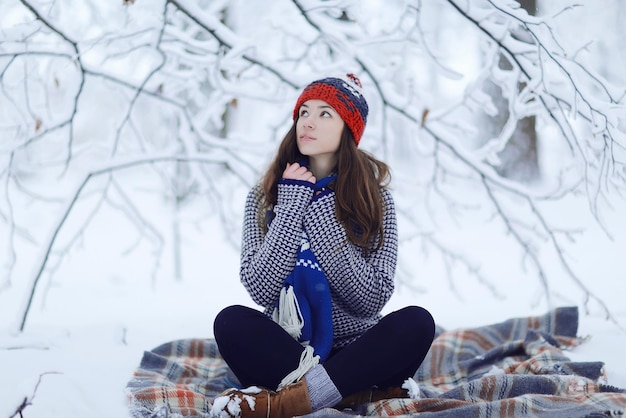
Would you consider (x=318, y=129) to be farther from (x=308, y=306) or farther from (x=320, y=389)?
(x=320, y=389)

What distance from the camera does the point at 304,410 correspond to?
1.57 m

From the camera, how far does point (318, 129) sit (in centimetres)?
194

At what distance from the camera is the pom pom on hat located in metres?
1.95

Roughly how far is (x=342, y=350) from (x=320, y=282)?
0.20 m

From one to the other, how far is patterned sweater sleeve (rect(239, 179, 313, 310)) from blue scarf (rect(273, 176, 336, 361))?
3 cm

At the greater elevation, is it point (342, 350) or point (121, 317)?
point (342, 350)

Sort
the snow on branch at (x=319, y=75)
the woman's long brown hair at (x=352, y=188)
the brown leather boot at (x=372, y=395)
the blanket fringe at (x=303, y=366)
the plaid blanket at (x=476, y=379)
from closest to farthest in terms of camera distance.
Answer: the plaid blanket at (x=476, y=379) → the blanket fringe at (x=303, y=366) → the brown leather boot at (x=372, y=395) → the woman's long brown hair at (x=352, y=188) → the snow on branch at (x=319, y=75)

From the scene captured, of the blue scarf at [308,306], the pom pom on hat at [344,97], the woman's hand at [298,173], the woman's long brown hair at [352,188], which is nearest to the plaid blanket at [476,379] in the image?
the blue scarf at [308,306]

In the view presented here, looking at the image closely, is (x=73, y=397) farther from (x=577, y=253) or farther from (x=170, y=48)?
(x=577, y=253)

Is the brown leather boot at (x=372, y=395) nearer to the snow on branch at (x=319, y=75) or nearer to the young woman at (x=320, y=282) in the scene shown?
the young woman at (x=320, y=282)

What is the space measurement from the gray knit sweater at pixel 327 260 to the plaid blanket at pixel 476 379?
29cm

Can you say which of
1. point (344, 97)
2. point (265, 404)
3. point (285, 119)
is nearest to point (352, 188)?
point (344, 97)

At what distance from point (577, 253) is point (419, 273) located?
118cm

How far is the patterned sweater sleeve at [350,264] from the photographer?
180 centimetres
